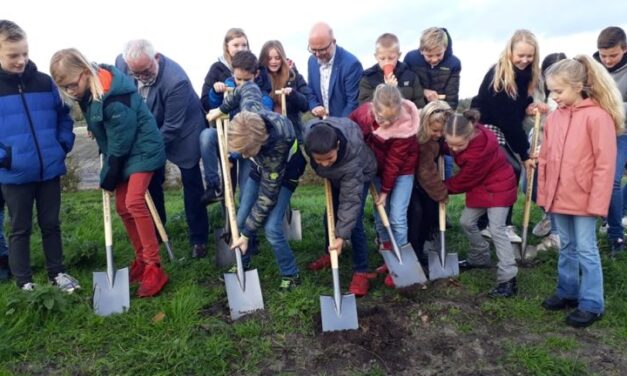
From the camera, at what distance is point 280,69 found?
5.29 m

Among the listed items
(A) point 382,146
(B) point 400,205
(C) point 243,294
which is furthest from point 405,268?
(C) point 243,294

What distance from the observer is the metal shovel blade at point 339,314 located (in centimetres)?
388

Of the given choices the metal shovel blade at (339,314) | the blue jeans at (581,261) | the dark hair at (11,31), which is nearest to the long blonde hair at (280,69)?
the dark hair at (11,31)

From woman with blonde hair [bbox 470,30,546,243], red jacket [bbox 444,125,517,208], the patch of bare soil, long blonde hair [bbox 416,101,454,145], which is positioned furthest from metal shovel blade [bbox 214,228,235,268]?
woman with blonde hair [bbox 470,30,546,243]

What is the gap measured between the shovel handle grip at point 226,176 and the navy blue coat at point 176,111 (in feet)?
1.32

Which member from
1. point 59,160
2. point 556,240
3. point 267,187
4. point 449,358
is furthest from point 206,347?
point 556,240

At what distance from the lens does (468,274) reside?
4844 mm

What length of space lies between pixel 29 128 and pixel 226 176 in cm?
164

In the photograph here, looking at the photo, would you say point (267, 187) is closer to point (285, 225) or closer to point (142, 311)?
point (142, 311)

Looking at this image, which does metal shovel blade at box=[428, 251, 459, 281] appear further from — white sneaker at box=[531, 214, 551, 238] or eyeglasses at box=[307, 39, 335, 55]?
eyeglasses at box=[307, 39, 335, 55]

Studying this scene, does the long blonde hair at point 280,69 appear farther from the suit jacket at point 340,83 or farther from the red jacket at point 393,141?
the red jacket at point 393,141

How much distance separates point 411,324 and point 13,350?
9.31 feet

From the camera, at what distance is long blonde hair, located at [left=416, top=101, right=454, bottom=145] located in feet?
14.8

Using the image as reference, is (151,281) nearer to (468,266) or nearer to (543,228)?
(468,266)
